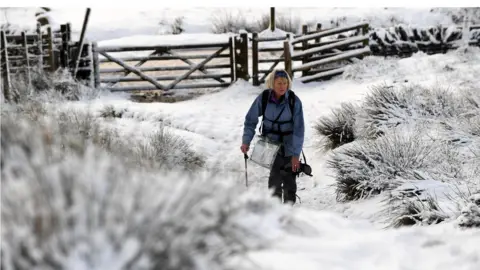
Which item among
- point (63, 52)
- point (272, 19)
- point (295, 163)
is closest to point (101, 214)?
point (295, 163)

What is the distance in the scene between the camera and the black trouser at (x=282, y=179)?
9.72ft

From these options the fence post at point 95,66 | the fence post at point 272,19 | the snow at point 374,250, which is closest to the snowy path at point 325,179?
the snow at point 374,250

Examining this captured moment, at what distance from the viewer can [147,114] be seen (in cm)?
316

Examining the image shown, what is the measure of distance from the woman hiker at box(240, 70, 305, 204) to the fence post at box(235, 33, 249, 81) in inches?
76.0

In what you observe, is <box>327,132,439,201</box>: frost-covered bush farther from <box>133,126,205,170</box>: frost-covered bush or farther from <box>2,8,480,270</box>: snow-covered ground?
<box>133,126,205,170</box>: frost-covered bush

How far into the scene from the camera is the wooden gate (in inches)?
169

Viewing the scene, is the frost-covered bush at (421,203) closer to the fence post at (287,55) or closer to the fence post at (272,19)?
the fence post at (272,19)

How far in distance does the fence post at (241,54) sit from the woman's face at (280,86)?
2.03 meters

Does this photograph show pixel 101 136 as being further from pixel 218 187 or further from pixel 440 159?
pixel 440 159

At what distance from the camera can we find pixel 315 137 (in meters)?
3.61

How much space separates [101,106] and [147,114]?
26cm

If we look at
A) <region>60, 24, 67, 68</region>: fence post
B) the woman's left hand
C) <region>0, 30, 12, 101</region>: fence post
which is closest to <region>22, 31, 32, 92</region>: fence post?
<region>0, 30, 12, 101</region>: fence post

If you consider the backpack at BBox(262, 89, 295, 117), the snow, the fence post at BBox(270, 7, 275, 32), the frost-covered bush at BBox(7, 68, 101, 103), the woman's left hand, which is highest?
the fence post at BBox(270, 7, 275, 32)

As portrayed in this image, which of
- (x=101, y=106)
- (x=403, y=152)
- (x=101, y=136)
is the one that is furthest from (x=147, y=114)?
(x=403, y=152)
